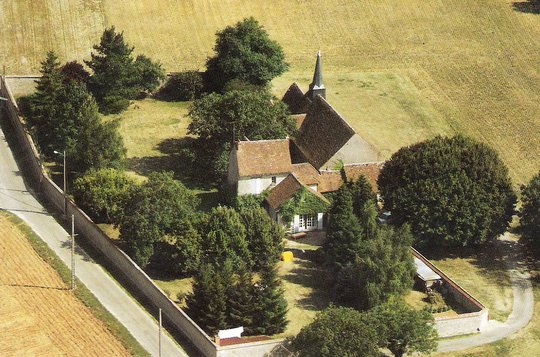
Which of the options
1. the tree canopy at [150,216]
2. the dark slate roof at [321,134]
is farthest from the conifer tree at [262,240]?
the dark slate roof at [321,134]

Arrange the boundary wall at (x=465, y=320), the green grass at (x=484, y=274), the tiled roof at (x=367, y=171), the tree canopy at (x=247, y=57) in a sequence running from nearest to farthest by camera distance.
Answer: the boundary wall at (x=465, y=320) → the green grass at (x=484, y=274) → the tiled roof at (x=367, y=171) → the tree canopy at (x=247, y=57)

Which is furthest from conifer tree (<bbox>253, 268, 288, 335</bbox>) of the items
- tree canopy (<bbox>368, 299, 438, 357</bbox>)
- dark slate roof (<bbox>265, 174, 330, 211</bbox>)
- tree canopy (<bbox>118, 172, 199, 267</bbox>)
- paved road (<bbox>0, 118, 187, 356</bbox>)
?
dark slate roof (<bbox>265, 174, 330, 211</bbox>)

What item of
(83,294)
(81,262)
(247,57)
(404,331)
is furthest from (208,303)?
(247,57)

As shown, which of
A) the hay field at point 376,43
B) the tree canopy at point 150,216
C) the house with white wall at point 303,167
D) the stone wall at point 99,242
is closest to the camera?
the stone wall at point 99,242

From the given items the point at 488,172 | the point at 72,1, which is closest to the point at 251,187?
the point at 488,172

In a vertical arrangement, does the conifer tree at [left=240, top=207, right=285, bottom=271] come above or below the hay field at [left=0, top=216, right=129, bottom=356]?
above

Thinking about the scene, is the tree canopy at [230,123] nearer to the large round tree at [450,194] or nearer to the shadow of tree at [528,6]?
the large round tree at [450,194]

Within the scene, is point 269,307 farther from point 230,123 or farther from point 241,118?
point 230,123

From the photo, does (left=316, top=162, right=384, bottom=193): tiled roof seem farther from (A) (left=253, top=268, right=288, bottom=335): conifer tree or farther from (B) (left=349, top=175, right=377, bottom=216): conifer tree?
(A) (left=253, top=268, right=288, bottom=335): conifer tree
